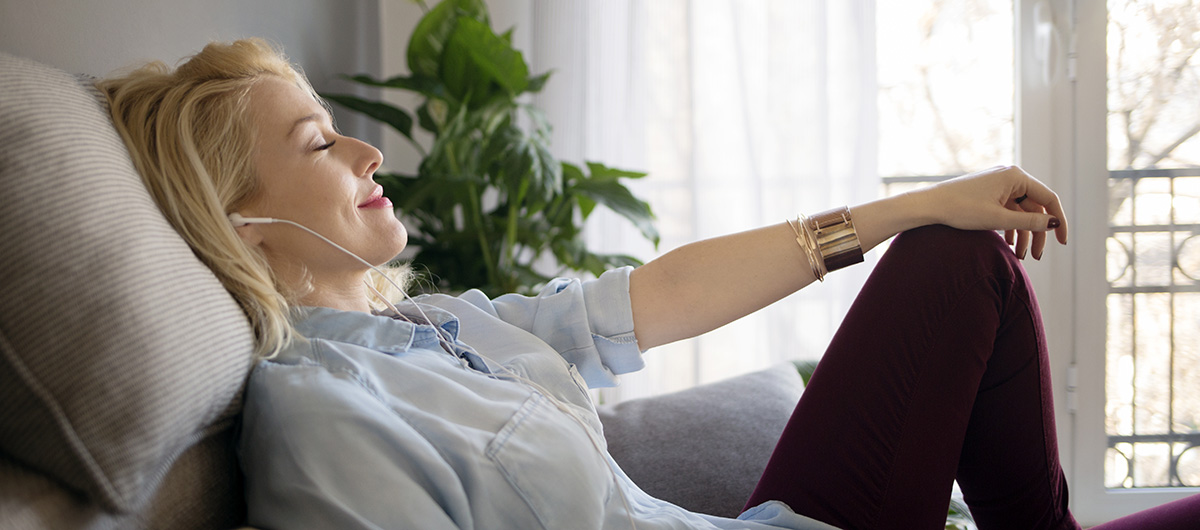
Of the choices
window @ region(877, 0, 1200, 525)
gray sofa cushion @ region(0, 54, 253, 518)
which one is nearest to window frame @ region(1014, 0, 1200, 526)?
window @ region(877, 0, 1200, 525)

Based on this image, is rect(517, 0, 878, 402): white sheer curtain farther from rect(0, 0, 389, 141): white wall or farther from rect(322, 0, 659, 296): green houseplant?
rect(0, 0, 389, 141): white wall

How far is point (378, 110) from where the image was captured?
1.71 m

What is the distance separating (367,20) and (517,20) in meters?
0.44

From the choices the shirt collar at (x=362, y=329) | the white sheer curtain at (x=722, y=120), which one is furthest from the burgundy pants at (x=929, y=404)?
the white sheer curtain at (x=722, y=120)

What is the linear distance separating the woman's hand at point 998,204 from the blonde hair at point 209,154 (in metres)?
0.75

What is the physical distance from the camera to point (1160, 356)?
200 cm

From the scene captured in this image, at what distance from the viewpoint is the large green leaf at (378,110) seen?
1.68m

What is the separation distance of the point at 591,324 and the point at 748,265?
21cm

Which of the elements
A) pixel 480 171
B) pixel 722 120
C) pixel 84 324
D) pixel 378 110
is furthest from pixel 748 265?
pixel 722 120

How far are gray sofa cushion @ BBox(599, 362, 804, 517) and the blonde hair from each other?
0.52 metres

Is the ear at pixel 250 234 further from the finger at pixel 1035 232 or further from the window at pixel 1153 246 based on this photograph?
the window at pixel 1153 246

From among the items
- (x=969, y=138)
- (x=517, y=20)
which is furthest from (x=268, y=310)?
(x=969, y=138)

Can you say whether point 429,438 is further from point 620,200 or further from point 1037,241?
point 620,200

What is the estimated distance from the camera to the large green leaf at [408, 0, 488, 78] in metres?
1.71
